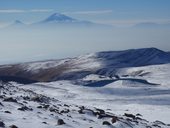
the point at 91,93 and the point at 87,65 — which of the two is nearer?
the point at 91,93

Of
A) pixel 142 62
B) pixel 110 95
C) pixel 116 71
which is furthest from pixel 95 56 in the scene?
pixel 110 95

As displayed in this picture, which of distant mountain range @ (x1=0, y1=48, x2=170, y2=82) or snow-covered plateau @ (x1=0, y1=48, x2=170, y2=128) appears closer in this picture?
snow-covered plateau @ (x1=0, y1=48, x2=170, y2=128)

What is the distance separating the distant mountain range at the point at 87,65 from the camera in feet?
476

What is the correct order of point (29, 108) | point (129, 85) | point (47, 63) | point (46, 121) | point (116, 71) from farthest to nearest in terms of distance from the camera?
point (47, 63), point (116, 71), point (129, 85), point (29, 108), point (46, 121)

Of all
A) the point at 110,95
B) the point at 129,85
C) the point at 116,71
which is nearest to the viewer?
the point at 110,95

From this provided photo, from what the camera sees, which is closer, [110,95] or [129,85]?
[110,95]

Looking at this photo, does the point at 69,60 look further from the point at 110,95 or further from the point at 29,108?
the point at 29,108

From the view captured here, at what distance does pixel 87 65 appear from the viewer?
528ft

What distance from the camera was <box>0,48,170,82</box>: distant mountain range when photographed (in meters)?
145

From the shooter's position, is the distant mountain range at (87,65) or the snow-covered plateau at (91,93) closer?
the snow-covered plateau at (91,93)

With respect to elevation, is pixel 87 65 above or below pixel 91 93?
above

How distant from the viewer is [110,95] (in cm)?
7350

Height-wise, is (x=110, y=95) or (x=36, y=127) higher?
(x=36, y=127)

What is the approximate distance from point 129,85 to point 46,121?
228ft
